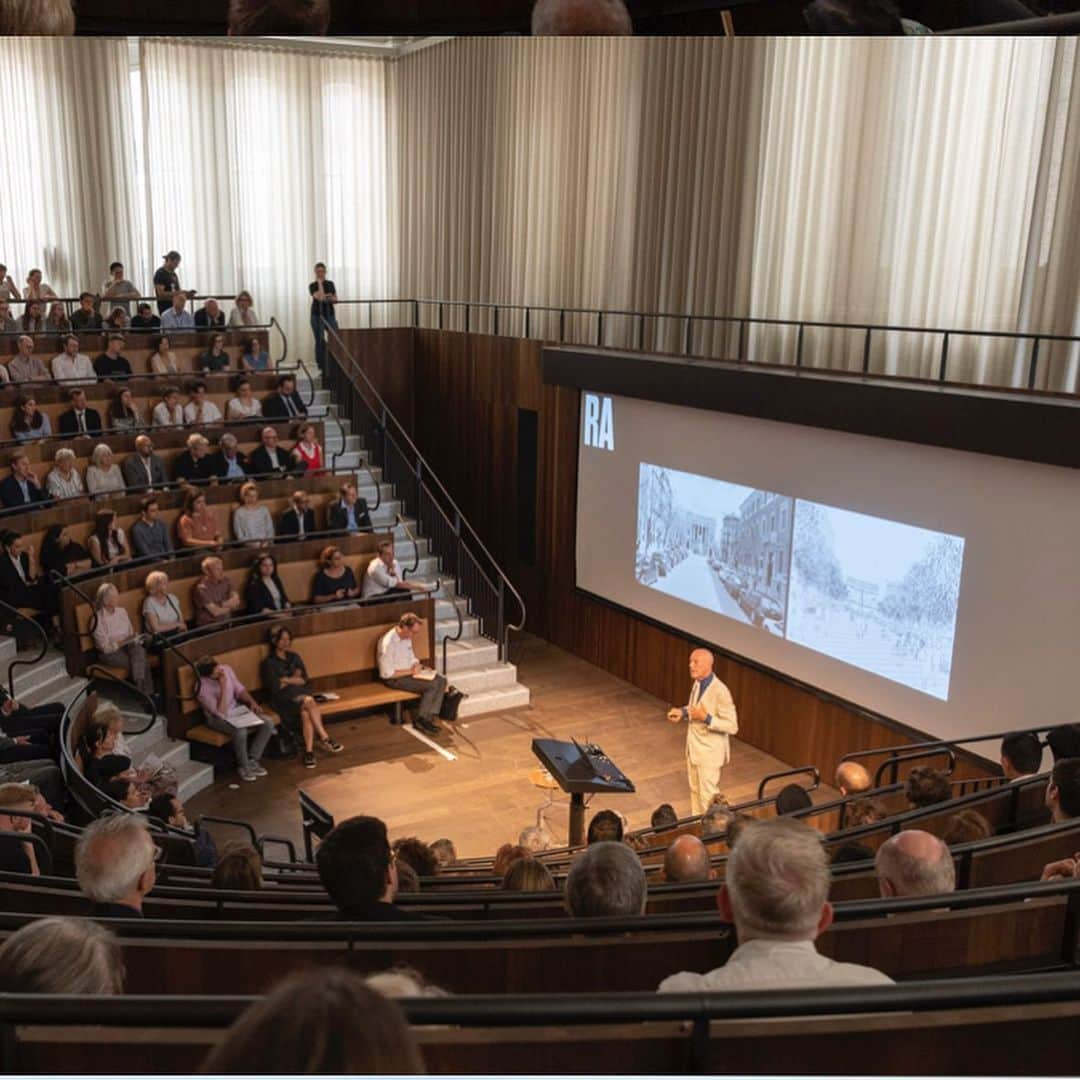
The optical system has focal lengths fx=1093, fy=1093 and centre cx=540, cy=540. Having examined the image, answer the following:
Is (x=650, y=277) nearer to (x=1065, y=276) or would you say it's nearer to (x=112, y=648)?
(x=1065, y=276)

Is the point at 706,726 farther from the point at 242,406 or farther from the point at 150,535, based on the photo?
the point at 242,406

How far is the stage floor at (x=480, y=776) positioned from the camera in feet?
27.7

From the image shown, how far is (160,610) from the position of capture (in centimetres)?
904

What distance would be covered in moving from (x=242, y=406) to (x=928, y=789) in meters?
8.98

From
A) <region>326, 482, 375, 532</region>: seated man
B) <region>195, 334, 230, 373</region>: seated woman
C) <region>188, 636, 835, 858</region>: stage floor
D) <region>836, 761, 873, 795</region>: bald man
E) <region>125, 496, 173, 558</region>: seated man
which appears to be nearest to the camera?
<region>836, 761, 873, 795</region>: bald man

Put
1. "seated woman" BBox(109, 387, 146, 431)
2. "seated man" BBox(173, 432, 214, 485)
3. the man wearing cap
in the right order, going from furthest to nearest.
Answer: "seated woman" BBox(109, 387, 146, 431) < "seated man" BBox(173, 432, 214, 485) < the man wearing cap

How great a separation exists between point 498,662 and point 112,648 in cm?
411

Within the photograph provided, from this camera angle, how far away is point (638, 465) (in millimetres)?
11398

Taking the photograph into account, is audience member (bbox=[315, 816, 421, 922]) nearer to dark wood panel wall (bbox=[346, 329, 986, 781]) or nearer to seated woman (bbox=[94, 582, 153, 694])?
seated woman (bbox=[94, 582, 153, 694])

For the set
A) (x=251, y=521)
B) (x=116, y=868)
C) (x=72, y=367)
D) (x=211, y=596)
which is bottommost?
(x=211, y=596)

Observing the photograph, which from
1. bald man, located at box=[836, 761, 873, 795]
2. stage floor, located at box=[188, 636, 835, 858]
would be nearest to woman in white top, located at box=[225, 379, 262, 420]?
stage floor, located at box=[188, 636, 835, 858]

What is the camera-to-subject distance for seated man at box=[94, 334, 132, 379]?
11922 millimetres

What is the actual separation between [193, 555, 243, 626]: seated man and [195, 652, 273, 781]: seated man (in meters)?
0.55

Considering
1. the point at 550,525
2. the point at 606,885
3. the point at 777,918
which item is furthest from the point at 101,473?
the point at 777,918
